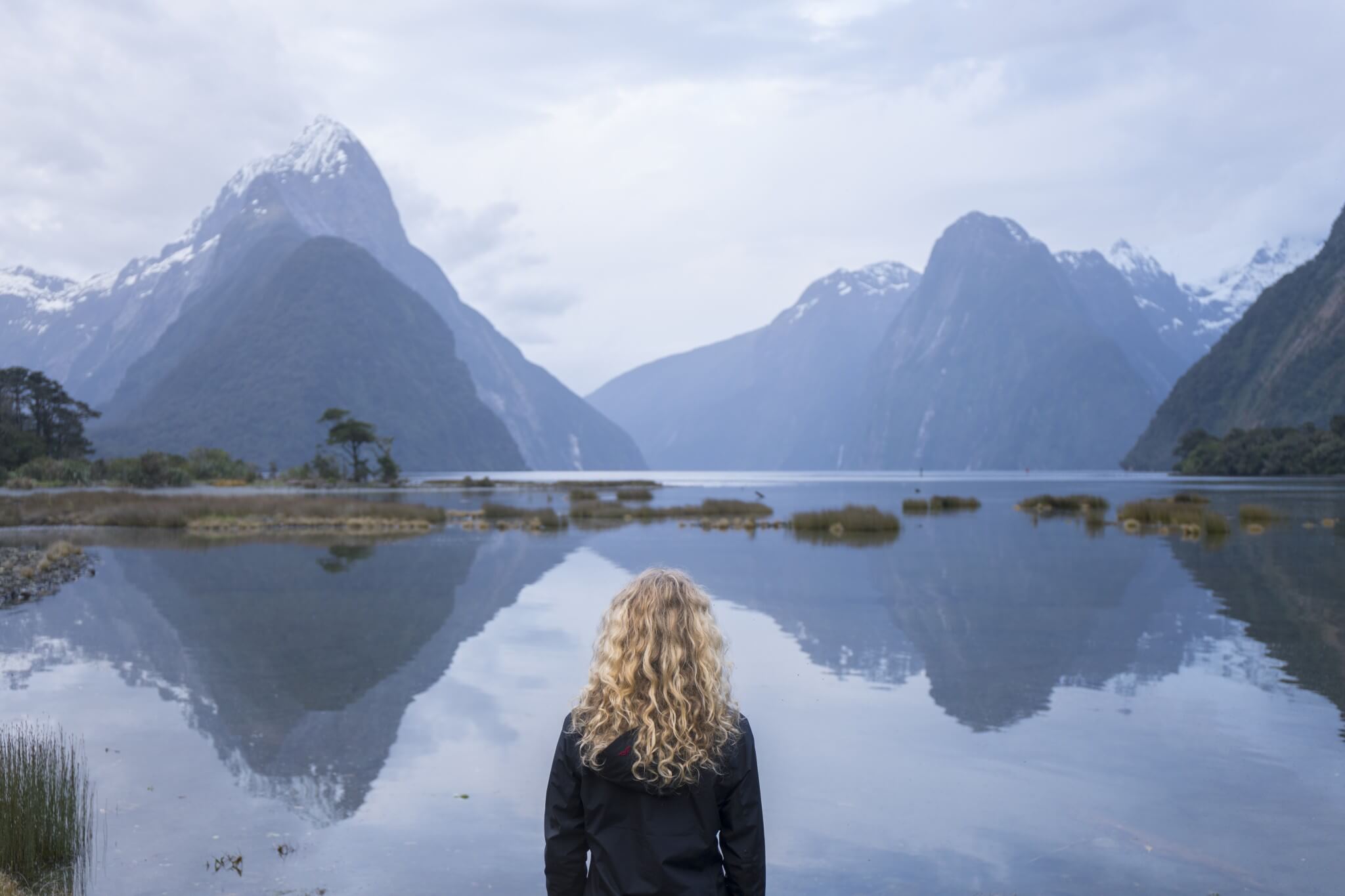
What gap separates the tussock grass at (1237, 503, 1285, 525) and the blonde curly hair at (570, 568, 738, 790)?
48028mm

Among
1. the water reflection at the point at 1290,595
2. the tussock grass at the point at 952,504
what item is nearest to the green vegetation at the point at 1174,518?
the water reflection at the point at 1290,595

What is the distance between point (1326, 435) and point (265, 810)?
449ft

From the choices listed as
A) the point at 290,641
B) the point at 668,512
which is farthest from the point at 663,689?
the point at 668,512

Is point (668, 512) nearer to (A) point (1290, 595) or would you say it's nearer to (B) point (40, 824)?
(A) point (1290, 595)

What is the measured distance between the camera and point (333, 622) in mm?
20656

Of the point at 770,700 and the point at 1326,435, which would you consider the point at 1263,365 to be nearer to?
the point at 1326,435

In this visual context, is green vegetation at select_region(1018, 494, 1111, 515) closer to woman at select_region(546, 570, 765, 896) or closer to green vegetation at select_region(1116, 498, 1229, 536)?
green vegetation at select_region(1116, 498, 1229, 536)

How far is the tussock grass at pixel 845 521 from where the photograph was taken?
46.0 meters

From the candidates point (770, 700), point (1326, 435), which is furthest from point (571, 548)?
point (1326, 435)

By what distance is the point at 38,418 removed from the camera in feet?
318

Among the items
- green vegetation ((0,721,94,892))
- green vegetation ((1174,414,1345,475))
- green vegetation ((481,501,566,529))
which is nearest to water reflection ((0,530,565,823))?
green vegetation ((0,721,94,892))

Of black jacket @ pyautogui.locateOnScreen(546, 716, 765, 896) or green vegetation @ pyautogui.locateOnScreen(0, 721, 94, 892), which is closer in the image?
black jacket @ pyautogui.locateOnScreen(546, 716, 765, 896)

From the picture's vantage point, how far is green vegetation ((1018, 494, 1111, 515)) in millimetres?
59844

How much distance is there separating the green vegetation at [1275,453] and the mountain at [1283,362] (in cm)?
901
